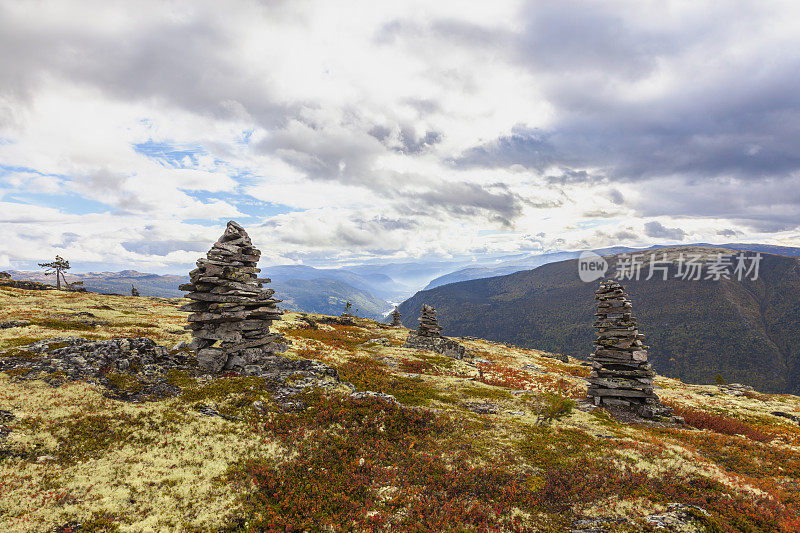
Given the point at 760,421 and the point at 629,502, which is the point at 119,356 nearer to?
the point at 629,502

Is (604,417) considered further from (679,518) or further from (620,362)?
(679,518)

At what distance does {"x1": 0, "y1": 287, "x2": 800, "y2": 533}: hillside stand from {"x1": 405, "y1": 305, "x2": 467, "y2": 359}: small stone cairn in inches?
1321

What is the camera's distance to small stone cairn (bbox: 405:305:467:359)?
56.3 m

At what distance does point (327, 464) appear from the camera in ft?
47.3

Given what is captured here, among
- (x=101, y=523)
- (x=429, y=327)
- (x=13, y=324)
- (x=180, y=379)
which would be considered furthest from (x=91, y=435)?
(x=429, y=327)

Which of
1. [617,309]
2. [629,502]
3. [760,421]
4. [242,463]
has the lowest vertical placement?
[760,421]

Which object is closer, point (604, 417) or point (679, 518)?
point (679, 518)

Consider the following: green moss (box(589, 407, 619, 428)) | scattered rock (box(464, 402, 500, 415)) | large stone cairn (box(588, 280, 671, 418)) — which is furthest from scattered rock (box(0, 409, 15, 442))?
large stone cairn (box(588, 280, 671, 418))

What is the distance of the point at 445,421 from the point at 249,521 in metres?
11.7

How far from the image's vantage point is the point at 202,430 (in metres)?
15.5

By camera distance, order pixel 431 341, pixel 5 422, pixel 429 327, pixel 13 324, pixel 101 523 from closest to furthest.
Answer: pixel 101 523
pixel 5 422
pixel 13 324
pixel 431 341
pixel 429 327

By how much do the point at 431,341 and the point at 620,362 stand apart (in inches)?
1279

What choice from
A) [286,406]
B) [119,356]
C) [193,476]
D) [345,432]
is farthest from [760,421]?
[119,356]

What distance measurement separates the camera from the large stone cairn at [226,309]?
2409 cm
